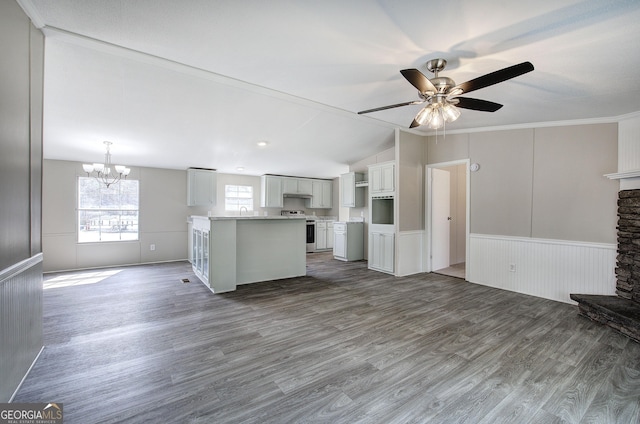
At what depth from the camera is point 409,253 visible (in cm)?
512

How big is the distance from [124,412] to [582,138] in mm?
5582

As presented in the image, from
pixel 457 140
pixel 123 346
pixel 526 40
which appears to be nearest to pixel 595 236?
pixel 457 140

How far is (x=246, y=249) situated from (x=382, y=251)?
2.65 meters

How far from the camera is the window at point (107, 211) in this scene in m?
5.71

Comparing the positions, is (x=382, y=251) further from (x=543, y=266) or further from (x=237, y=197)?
(x=237, y=197)

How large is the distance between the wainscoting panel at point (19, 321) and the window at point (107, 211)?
4.32 meters

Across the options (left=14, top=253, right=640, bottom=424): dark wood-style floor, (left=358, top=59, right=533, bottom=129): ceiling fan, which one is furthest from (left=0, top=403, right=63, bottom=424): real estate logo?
(left=358, top=59, right=533, bottom=129): ceiling fan

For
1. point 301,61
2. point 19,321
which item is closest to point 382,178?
point 301,61

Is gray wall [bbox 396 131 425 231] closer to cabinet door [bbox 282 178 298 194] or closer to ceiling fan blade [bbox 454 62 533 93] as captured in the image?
ceiling fan blade [bbox 454 62 533 93]

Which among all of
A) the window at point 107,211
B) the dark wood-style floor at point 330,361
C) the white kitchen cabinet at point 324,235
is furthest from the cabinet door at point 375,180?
the window at point 107,211

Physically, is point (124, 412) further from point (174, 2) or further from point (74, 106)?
point (74, 106)

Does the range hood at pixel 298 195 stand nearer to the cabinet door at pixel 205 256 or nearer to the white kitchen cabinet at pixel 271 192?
the white kitchen cabinet at pixel 271 192

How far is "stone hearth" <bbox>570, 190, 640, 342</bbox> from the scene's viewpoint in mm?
2816

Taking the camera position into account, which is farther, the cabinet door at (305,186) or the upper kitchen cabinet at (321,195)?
the upper kitchen cabinet at (321,195)
